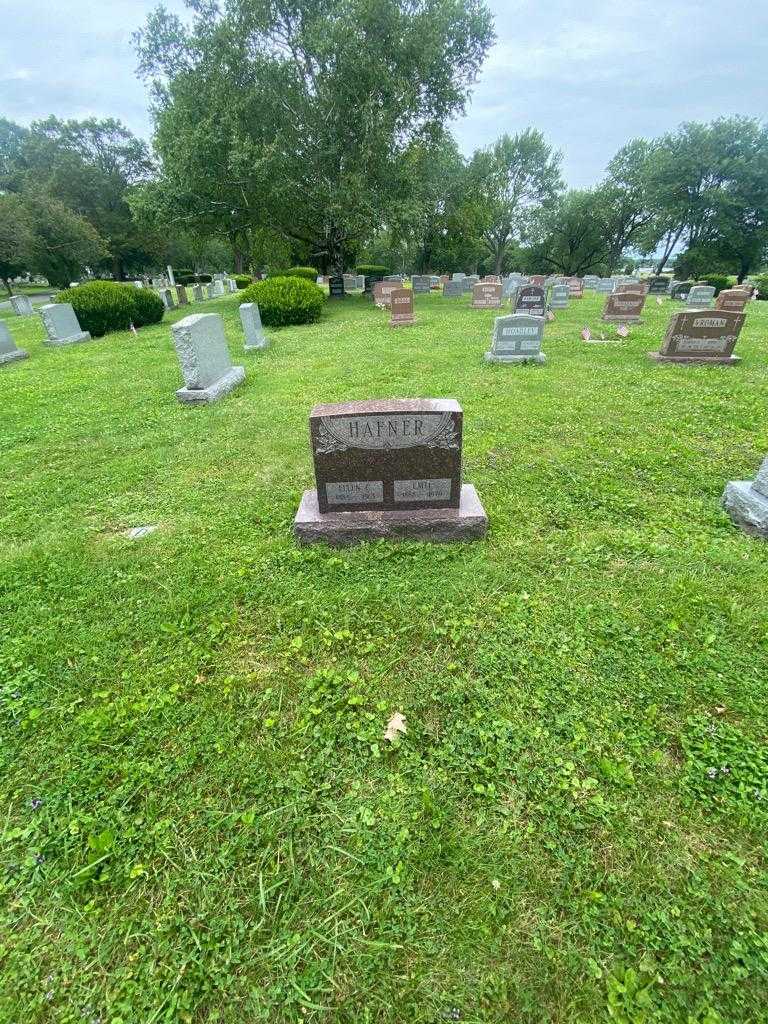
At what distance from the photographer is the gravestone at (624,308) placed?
1338 cm

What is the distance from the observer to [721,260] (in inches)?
1304

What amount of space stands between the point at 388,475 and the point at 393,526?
1.33 feet

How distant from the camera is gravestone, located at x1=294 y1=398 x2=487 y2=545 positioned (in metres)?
3.28

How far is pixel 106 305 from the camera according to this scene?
1367 cm

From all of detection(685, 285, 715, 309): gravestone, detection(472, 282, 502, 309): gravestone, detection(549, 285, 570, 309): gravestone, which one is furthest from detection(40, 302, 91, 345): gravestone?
detection(685, 285, 715, 309): gravestone

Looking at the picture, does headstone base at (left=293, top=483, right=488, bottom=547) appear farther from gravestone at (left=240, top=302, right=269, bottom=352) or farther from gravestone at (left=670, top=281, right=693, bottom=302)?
gravestone at (left=670, top=281, right=693, bottom=302)

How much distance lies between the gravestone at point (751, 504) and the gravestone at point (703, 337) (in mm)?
6191

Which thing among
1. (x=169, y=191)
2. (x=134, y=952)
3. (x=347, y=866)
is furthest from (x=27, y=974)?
(x=169, y=191)

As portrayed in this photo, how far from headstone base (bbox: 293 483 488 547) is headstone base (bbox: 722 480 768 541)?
6.88 feet

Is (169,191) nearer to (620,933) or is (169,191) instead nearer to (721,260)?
(620,933)

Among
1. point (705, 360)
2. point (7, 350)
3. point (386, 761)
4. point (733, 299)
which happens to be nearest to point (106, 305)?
point (7, 350)

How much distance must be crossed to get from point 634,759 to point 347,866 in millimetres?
1384

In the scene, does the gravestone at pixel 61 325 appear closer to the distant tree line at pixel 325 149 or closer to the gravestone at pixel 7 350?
the gravestone at pixel 7 350

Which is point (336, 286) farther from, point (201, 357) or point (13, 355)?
point (201, 357)
